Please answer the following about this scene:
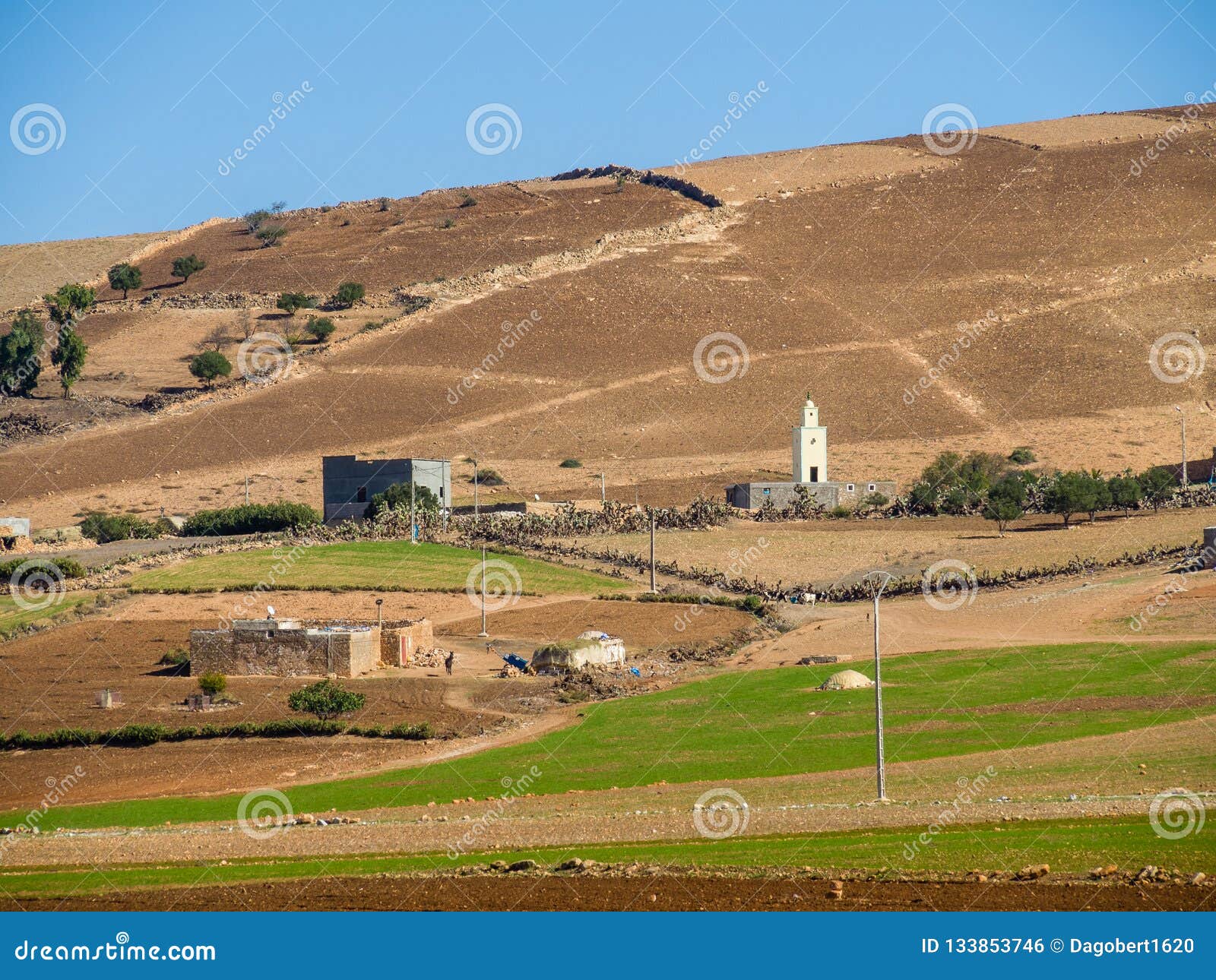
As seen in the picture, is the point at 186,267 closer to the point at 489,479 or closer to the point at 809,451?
the point at 489,479

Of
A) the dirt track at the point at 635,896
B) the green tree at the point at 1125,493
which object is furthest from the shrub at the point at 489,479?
the dirt track at the point at 635,896

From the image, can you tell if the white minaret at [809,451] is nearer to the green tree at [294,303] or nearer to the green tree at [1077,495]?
the green tree at [1077,495]

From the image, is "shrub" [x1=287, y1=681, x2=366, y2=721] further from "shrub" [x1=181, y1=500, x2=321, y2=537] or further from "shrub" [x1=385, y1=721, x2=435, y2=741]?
"shrub" [x1=181, y1=500, x2=321, y2=537]

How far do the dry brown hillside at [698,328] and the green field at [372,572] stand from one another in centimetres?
2189

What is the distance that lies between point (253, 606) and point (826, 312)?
251 ft

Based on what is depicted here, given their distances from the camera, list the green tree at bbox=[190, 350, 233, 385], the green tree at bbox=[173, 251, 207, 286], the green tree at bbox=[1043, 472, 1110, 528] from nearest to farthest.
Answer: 1. the green tree at bbox=[1043, 472, 1110, 528]
2. the green tree at bbox=[190, 350, 233, 385]
3. the green tree at bbox=[173, 251, 207, 286]

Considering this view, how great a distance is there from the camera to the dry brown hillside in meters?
95.2

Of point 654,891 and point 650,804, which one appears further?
point 650,804

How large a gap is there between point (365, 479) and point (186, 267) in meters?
81.2

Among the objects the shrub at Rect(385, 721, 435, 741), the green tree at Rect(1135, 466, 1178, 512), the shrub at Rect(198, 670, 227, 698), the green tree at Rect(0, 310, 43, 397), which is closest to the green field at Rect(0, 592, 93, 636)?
the shrub at Rect(198, 670, 227, 698)

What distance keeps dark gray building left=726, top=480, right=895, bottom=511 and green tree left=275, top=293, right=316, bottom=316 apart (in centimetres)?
6455

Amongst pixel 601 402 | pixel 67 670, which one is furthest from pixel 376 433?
pixel 67 670

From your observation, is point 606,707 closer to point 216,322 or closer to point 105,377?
point 105,377

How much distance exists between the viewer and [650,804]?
30.0 metres
